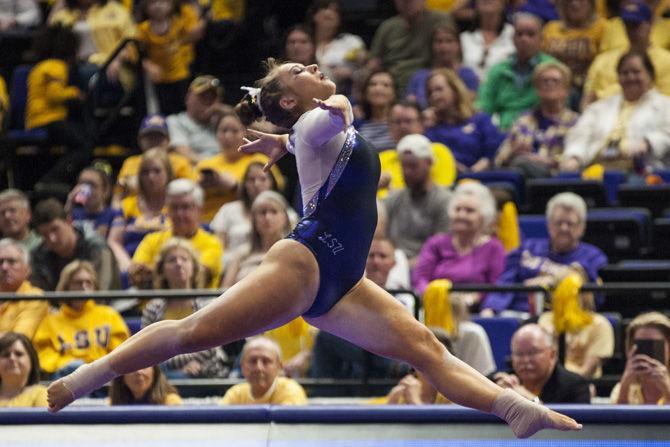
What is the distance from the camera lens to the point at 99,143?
1077cm

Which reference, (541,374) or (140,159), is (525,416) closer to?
(541,374)

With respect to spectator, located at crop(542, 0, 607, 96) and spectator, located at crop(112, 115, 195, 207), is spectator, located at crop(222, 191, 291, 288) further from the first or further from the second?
spectator, located at crop(542, 0, 607, 96)

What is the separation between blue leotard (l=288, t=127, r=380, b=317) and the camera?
4.60 m

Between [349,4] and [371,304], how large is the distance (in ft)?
23.0

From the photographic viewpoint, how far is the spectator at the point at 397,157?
27.9 feet

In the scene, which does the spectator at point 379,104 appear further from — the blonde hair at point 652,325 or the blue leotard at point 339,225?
the blue leotard at point 339,225

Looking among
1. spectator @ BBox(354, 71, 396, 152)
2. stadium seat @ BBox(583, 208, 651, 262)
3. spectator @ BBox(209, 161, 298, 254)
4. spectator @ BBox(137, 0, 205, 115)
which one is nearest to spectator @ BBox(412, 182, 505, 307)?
stadium seat @ BBox(583, 208, 651, 262)

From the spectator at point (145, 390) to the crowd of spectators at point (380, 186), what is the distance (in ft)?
0.03

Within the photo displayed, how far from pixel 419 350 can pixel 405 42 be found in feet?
17.4

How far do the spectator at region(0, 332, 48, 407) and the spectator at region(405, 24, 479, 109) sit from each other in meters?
3.49

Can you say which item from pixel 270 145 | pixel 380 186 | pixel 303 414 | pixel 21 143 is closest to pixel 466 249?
pixel 380 186

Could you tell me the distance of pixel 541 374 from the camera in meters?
6.29

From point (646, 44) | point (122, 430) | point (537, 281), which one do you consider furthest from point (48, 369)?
point (646, 44)

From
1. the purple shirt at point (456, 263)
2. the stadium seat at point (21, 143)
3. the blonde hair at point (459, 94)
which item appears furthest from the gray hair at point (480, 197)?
the stadium seat at point (21, 143)
